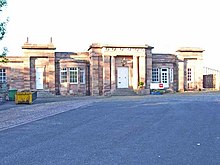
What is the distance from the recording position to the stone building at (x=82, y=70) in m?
33.7

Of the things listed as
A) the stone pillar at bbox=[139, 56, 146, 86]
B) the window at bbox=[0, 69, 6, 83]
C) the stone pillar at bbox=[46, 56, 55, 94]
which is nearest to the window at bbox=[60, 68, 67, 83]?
the stone pillar at bbox=[46, 56, 55, 94]

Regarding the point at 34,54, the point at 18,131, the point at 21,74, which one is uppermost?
the point at 34,54

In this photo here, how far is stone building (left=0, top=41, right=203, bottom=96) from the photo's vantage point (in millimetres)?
33688

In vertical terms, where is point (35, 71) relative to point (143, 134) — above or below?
above

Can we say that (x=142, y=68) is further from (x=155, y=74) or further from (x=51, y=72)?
(x=51, y=72)

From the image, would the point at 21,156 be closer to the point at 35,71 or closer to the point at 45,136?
the point at 45,136

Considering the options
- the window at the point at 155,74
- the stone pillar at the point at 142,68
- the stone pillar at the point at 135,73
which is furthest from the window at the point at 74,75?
the window at the point at 155,74

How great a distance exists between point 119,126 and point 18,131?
3640mm

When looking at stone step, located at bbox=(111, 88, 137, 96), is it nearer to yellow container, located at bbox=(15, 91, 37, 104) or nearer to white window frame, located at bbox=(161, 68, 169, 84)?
white window frame, located at bbox=(161, 68, 169, 84)

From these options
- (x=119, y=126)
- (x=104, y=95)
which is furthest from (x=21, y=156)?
(x=104, y=95)

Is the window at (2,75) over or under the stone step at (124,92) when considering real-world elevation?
over

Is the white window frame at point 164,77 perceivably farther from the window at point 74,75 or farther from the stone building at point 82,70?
the window at point 74,75

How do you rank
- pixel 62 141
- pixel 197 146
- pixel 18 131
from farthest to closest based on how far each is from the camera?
pixel 18 131 → pixel 62 141 → pixel 197 146

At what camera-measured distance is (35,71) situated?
3409cm
